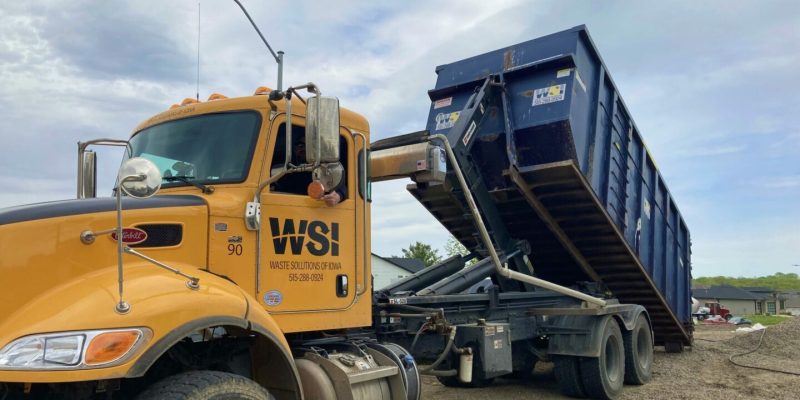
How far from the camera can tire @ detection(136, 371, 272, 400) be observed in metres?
3.18

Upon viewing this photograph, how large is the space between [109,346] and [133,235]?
0.82 m

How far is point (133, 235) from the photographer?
11.8 feet

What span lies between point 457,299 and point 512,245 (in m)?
1.90

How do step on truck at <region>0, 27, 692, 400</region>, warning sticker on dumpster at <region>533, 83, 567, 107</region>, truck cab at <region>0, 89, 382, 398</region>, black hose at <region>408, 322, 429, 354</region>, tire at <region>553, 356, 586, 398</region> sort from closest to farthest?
1. truck cab at <region>0, 89, 382, 398</region>
2. step on truck at <region>0, 27, 692, 400</region>
3. black hose at <region>408, 322, 429, 354</region>
4. warning sticker on dumpster at <region>533, 83, 567, 107</region>
5. tire at <region>553, 356, 586, 398</region>

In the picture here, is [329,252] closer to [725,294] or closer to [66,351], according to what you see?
[66,351]

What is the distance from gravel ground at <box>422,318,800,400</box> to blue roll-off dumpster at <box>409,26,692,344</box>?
134 cm

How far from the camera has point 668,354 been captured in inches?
439

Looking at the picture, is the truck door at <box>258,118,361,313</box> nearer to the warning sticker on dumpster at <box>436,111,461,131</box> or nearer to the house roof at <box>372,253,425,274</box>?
the warning sticker on dumpster at <box>436,111,461,131</box>

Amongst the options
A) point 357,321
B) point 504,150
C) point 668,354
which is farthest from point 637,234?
point 357,321

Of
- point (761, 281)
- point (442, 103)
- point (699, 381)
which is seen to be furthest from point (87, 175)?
point (761, 281)

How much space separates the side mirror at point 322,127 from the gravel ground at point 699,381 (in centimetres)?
488

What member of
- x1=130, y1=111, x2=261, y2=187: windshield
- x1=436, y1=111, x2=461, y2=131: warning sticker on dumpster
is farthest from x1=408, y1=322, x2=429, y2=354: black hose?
x1=436, y1=111, x2=461, y2=131: warning sticker on dumpster

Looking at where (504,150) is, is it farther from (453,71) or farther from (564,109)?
(453,71)

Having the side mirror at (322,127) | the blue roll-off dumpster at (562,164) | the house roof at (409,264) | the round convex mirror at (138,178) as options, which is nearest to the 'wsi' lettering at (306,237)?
the side mirror at (322,127)
